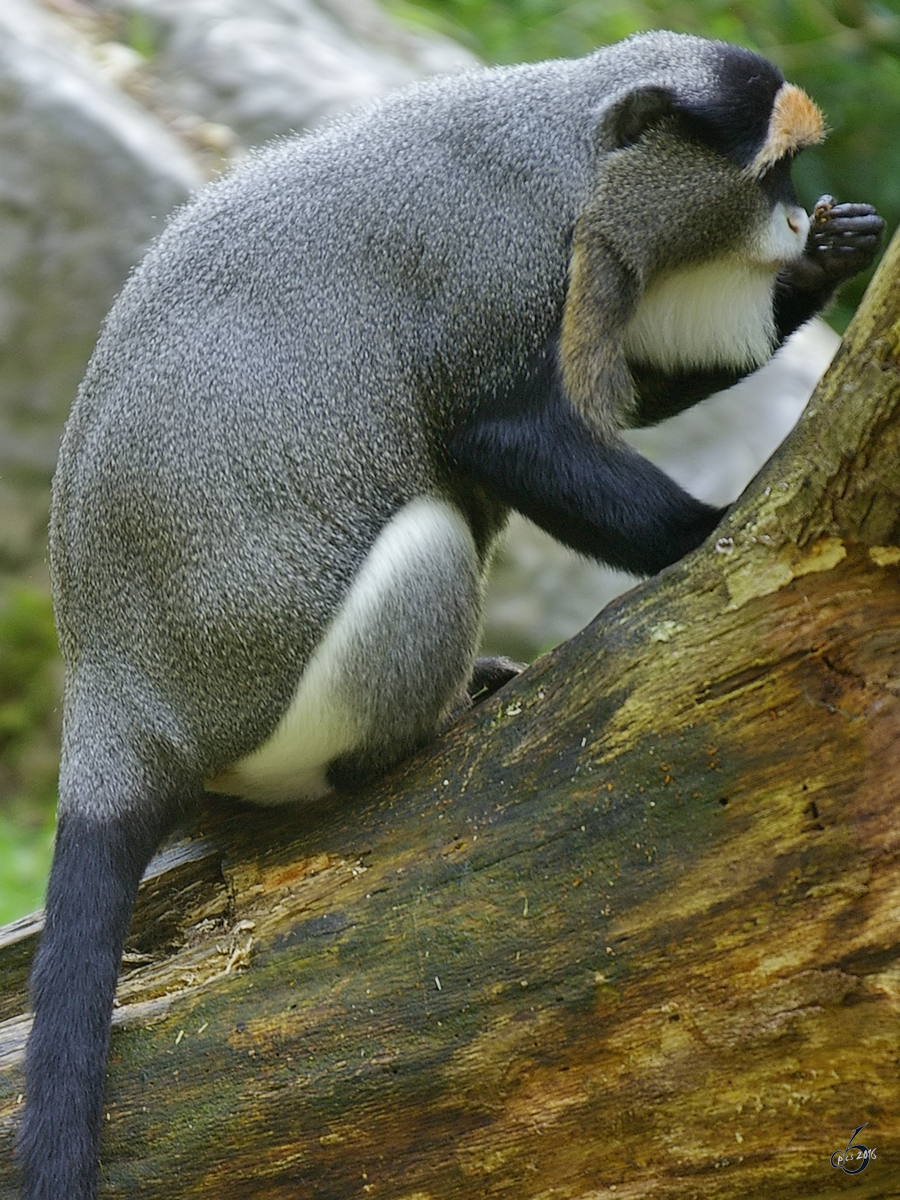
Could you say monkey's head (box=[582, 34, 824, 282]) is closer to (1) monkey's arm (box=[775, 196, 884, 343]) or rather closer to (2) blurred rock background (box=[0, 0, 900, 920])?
(1) monkey's arm (box=[775, 196, 884, 343])

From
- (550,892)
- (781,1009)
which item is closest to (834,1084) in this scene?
(781,1009)

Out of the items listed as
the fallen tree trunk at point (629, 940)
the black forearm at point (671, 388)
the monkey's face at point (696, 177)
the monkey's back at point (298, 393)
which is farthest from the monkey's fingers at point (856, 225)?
the fallen tree trunk at point (629, 940)

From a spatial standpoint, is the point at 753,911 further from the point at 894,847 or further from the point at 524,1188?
the point at 524,1188

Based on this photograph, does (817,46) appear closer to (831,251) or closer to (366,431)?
(831,251)

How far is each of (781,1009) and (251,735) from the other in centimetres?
133

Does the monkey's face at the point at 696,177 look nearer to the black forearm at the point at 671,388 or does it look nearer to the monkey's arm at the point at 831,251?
the monkey's arm at the point at 831,251

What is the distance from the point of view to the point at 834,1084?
7.95ft

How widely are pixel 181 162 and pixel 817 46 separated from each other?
3.91 m

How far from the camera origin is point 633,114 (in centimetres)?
315

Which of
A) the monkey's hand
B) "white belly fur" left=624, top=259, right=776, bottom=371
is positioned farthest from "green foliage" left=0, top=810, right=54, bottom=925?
the monkey's hand

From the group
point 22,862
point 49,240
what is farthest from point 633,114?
point 49,240

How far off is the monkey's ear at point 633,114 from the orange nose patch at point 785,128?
0.25 meters

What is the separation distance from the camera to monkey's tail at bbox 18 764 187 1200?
2650 millimetres

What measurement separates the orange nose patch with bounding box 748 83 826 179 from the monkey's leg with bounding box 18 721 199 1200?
2.06 meters
